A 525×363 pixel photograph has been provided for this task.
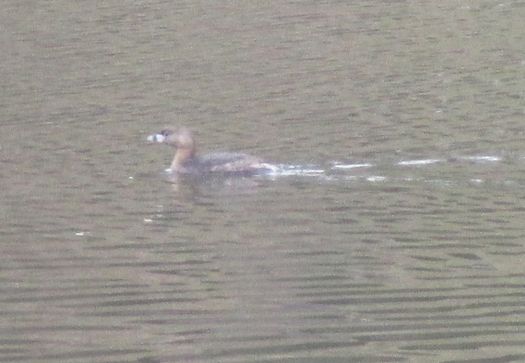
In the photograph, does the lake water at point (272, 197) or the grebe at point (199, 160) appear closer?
the lake water at point (272, 197)

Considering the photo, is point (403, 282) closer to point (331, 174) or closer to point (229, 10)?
point (331, 174)

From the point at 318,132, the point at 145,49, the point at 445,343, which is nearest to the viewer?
the point at 445,343

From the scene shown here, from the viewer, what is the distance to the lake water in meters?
10.0

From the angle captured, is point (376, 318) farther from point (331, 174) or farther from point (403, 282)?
point (331, 174)

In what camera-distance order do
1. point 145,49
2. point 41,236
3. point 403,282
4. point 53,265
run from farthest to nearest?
point 145,49
point 41,236
point 53,265
point 403,282

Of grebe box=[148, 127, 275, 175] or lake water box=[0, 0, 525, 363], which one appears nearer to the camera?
lake water box=[0, 0, 525, 363]

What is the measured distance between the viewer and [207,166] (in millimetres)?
17109

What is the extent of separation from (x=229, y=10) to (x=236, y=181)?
15.3 meters

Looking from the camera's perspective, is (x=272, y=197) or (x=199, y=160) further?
(x=199, y=160)

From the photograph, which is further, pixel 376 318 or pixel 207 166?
pixel 207 166

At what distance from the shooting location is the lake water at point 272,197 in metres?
10.0

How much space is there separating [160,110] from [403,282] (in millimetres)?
10356

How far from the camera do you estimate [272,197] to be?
15.2m

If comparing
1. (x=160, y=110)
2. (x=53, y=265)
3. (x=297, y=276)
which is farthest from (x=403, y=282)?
(x=160, y=110)
